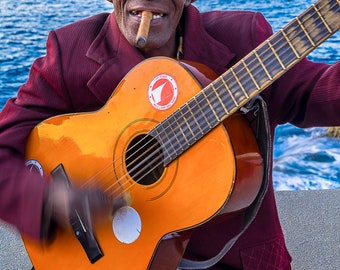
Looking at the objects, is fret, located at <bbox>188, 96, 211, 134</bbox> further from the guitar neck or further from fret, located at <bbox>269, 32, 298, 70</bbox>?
fret, located at <bbox>269, 32, 298, 70</bbox>

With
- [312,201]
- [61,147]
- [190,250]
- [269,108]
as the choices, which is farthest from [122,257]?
[312,201]

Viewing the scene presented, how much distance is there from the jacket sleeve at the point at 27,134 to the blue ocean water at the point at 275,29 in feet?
5.31

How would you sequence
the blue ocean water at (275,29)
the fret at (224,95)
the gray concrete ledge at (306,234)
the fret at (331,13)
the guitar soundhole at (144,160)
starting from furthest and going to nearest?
1. the blue ocean water at (275,29)
2. the gray concrete ledge at (306,234)
3. the guitar soundhole at (144,160)
4. the fret at (224,95)
5. the fret at (331,13)

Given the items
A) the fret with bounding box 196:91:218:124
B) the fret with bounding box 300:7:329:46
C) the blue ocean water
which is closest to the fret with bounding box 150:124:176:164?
the fret with bounding box 196:91:218:124

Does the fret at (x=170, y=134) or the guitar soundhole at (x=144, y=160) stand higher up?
the fret at (x=170, y=134)

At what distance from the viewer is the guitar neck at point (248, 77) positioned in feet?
3.08

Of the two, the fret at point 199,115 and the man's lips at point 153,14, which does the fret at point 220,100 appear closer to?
the fret at point 199,115

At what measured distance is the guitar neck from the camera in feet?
3.08

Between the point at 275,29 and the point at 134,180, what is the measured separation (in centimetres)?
266

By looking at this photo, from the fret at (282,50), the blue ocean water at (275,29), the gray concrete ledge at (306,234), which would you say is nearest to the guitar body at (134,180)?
the fret at (282,50)

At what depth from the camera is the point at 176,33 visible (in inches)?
50.8

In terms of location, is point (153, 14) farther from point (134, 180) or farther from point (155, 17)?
point (134, 180)

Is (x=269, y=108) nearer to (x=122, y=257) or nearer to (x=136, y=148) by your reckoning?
(x=136, y=148)

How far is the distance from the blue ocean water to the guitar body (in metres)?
1.61
